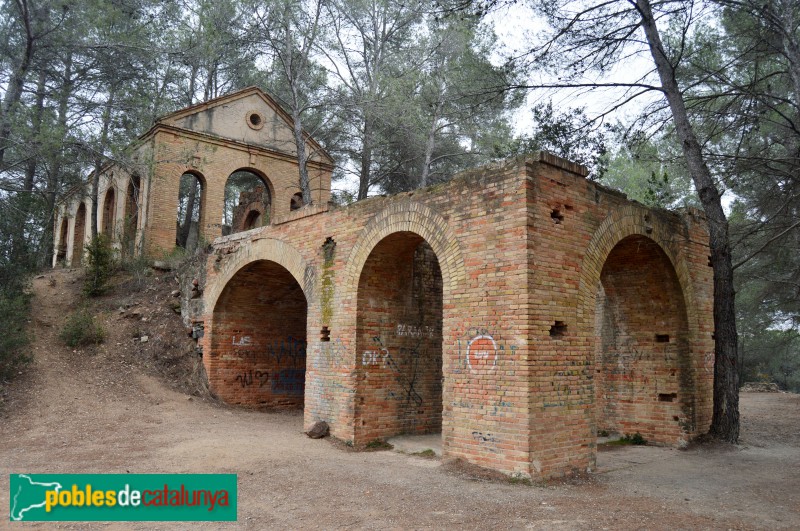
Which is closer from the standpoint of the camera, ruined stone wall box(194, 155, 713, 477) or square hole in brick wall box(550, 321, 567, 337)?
ruined stone wall box(194, 155, 713, 477)

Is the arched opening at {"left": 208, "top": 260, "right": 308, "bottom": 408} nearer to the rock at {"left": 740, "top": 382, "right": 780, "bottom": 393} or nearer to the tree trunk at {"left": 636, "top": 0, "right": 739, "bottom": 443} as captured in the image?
the tree trunk at {"left": 636, "top": 0, "right": 739, "bottom": 443}

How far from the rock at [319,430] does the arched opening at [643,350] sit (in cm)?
476

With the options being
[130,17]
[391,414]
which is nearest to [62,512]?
[391,414]

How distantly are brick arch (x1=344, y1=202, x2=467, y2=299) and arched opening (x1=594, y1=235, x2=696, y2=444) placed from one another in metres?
3.19

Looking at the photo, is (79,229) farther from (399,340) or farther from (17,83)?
(399,340)

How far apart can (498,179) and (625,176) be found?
29.4m

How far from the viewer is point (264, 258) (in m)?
11.3

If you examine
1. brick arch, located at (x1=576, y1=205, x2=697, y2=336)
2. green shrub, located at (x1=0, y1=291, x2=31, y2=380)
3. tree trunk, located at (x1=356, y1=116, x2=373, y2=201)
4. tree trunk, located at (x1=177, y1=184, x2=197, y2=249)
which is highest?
tree trunk, located at (x1=356, y1=116, x2=373, y2=201)

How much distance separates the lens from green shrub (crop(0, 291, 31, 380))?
10.5 m

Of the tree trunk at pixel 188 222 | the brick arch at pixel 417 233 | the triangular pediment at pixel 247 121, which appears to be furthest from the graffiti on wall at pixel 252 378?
the tree trunk at pixel 188 222

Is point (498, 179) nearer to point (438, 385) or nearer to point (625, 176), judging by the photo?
point (438, 385)

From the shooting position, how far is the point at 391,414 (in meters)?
9.33

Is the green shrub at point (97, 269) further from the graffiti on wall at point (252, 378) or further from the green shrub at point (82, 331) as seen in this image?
the graffiti on wall at point (252, 378)

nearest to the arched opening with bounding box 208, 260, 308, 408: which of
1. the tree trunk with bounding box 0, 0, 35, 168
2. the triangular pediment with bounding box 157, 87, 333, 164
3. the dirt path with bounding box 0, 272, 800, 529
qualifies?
the dirt path with bounding box 0, 272, 800, 529
